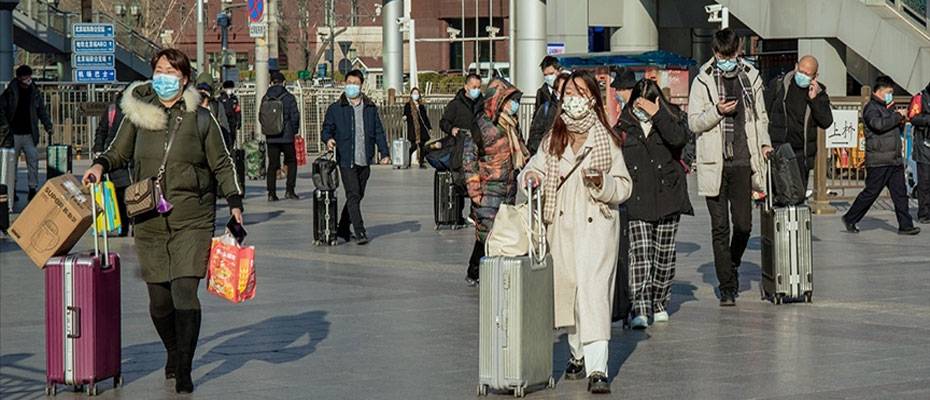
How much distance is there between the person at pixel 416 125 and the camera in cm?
3744

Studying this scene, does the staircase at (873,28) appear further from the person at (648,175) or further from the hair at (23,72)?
the person at (648,175)

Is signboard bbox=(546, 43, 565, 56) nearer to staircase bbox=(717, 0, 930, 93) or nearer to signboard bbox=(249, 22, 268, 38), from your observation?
staircase bbox=(717, 0, 930, 93)

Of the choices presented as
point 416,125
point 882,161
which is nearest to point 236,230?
point 882,161

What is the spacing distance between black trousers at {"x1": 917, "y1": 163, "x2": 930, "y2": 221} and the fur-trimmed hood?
12.8 metres

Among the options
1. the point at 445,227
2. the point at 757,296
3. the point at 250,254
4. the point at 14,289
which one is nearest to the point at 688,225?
the point at 445,227

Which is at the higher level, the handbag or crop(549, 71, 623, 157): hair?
crop(549, 71, 623, 157): hair

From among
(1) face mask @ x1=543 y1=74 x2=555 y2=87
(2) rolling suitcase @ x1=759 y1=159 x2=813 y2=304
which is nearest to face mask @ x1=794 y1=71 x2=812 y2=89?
(2) rolling suitcase @ x1=759 y1=159 x2=813 y2=304

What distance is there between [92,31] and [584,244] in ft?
97.0

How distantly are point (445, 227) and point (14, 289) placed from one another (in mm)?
7013

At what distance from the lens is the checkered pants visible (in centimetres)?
1185

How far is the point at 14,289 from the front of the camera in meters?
14.4

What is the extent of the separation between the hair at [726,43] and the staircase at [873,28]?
63.1ft

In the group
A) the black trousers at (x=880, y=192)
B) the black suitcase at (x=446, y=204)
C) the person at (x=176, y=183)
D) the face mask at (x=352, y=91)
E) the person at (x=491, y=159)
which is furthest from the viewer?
the black suitcase at (x=446, y=204)

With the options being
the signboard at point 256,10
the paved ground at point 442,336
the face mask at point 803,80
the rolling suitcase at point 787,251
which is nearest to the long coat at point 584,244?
the paved ground at point 442,336
